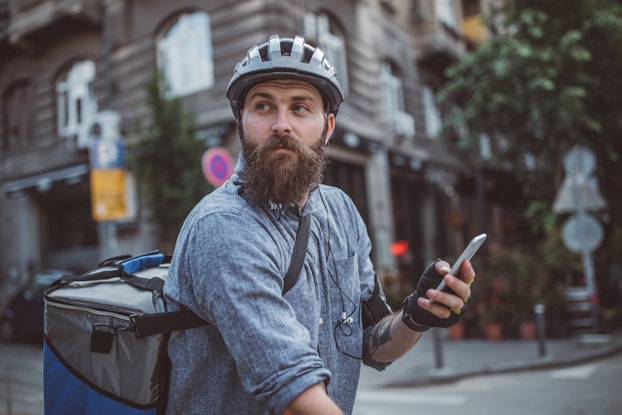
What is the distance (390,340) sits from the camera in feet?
6.88

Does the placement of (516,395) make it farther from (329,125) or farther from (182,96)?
(182,96)

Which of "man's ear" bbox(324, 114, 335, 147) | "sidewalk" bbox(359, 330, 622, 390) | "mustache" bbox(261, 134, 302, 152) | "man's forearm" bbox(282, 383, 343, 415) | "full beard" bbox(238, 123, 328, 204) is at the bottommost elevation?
"sidewalk" bbox(359, 330, 622, 390)

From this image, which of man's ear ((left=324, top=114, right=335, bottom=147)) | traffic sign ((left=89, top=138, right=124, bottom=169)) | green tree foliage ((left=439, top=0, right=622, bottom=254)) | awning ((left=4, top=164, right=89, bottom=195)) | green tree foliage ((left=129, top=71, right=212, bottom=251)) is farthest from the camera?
awning ((left=4, top=164, right=89, bottom=195))

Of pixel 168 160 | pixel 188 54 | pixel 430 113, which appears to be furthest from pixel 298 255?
pixel 430 113

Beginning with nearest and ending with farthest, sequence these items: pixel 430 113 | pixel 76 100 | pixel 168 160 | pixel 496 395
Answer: pixel 496 395
pixel 168 160
pixel 76 100
pixel 430 113

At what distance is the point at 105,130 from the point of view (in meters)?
13.8

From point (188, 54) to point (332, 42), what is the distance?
3.76m

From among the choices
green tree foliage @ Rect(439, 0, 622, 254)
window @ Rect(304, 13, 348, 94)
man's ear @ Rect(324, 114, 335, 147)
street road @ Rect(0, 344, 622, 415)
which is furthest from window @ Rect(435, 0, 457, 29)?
man's ear @ Rect(324, 114, 335, 147)

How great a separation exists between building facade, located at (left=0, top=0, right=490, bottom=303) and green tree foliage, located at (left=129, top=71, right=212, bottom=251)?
4.39 feet

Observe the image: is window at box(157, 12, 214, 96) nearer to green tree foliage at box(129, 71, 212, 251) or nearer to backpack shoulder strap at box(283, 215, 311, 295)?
green tree foliage at box(129, 71, 212, 251)

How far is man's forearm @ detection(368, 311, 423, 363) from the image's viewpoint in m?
2.08

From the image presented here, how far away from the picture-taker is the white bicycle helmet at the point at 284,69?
1.86m

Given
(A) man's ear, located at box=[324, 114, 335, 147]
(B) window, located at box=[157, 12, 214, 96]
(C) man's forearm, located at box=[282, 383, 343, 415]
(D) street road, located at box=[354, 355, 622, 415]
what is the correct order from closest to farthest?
1. (C) man's forearm, located at box=[282, 383, 343, 415]
2. (A) man's ear, located at box=[324, 114, 335, 147]
3. (D) street road, located at box=[354, 355, 622, 415]
4. (B) window, located at box=[157, 12, 214, 96]

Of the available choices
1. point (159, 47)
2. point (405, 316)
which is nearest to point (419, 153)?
point (159, 47)
